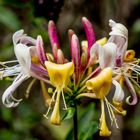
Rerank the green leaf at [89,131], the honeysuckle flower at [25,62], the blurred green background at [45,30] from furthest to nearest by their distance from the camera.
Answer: the blurred green background at [45,30] < the green leaf at [89,131] < the honeysuckle flower at [25,62]

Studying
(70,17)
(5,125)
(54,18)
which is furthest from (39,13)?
(70,17)

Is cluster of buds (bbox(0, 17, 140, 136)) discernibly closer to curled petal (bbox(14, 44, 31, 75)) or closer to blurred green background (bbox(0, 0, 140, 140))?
curled petal (bbox(14, 44, 31, 75))

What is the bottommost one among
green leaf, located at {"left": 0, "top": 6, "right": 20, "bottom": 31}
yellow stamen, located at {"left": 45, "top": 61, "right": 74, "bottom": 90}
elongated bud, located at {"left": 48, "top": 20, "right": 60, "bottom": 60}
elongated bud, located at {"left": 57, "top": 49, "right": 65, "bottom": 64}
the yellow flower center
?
the yellow flower center

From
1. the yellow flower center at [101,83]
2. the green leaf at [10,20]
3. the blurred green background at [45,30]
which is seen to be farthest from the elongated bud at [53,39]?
the green leaf at [10,20]

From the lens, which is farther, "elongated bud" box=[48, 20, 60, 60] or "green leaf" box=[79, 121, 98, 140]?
"green leaf" box=[79, 121, 98, 140]

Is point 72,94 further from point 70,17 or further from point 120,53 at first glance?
point 70,17

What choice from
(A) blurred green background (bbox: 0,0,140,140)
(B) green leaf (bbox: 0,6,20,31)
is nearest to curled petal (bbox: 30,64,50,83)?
(A) blurred green background (bbox: 0,0,140,140)

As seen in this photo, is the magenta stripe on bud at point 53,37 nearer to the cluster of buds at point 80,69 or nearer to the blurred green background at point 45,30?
the cluster of buds at point 80,69
